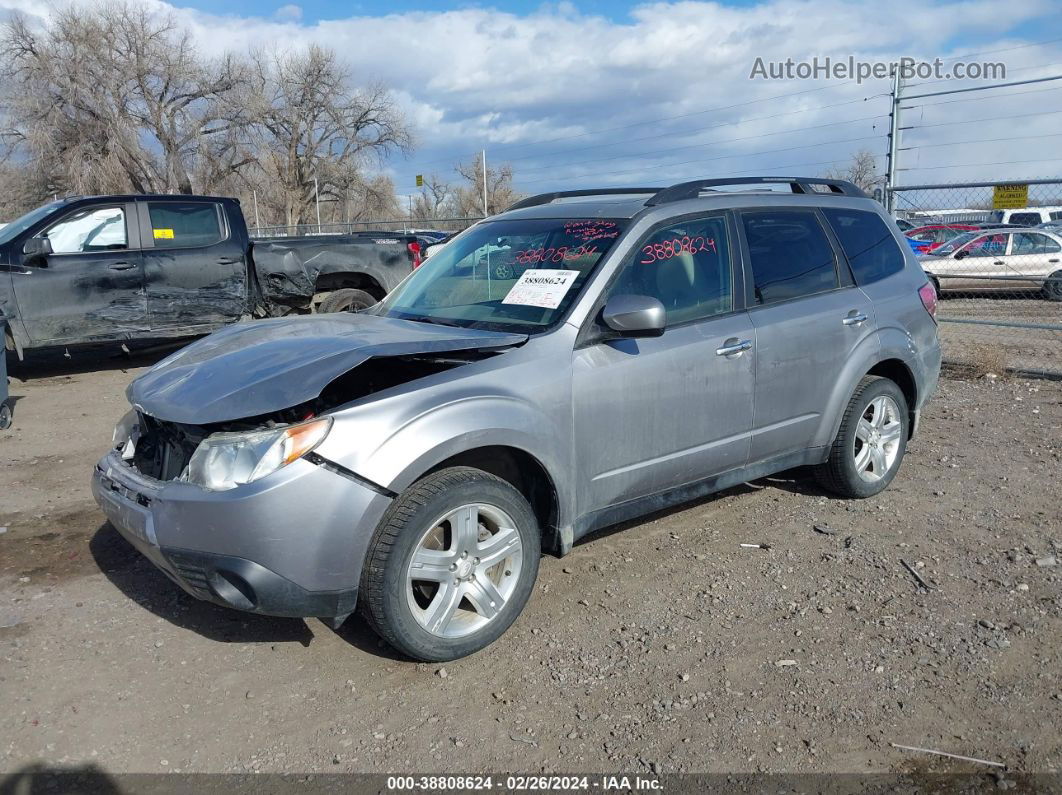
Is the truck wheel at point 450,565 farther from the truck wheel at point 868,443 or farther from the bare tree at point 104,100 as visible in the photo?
the bare tree at point 104,100

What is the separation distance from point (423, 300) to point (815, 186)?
263 cm

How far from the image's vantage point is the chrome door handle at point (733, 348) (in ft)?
14.1

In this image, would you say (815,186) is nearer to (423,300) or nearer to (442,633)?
(423,300)

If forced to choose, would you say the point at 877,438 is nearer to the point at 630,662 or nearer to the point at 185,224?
the point at 630,662

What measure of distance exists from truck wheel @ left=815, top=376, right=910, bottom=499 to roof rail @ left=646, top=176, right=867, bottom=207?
4.12 ft

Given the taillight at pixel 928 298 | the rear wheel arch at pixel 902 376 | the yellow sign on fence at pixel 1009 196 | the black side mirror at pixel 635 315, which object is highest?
the yellow sign on fence at pixel 1009 196

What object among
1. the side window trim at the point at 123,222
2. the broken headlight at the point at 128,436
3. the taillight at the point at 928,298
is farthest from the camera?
the side window trim at the point at 123,222

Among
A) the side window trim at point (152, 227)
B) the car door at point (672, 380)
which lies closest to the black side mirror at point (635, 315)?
the car door at point (672, 380)

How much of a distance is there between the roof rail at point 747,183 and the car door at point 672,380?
16 centimetres

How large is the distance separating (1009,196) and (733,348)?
5.96 metres

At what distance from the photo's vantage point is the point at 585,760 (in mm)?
2912

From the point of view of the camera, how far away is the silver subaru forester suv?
3.16m

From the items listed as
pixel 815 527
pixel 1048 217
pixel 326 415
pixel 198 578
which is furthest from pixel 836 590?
pixel 1048 217

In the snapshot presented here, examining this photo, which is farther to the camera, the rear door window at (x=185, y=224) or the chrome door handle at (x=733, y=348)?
the rear door window at (x=185, y=224)
